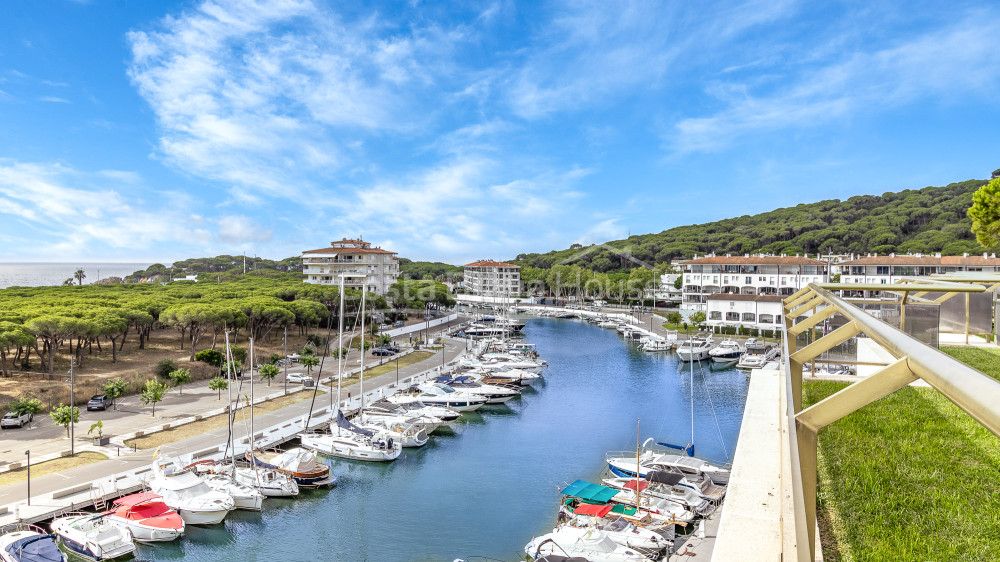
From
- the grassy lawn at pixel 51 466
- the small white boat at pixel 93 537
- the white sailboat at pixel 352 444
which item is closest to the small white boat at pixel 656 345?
the white sailboat at pixel 352 444

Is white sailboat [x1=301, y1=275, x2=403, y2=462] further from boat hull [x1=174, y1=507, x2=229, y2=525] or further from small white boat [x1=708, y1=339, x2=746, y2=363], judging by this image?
small white boat [x1=708, y1=339, x2=746, y2=363]

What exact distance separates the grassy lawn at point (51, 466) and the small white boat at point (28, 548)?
4.03 meters

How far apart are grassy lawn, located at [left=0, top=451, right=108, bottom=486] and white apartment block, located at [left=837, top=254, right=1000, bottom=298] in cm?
5386

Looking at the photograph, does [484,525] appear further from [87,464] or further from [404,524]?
[87,464]

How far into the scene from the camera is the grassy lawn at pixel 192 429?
19.8 metres

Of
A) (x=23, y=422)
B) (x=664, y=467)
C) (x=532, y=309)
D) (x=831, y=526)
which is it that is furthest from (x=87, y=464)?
(x=532, y=309)

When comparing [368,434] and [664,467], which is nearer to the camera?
[664,467]

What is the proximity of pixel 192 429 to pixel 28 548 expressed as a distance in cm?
906

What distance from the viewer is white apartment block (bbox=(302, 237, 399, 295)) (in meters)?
68.0

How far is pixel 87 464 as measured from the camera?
17688 millimetres

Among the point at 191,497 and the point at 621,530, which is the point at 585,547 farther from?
the point at 191,497

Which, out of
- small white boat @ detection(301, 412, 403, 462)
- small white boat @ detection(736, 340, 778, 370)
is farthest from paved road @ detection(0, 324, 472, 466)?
small white boat @ detection(736, 340, 778, 370)

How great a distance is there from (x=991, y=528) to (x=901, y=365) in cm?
241

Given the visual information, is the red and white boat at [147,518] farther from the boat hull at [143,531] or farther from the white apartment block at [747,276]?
the white apartment block at [747,276]
